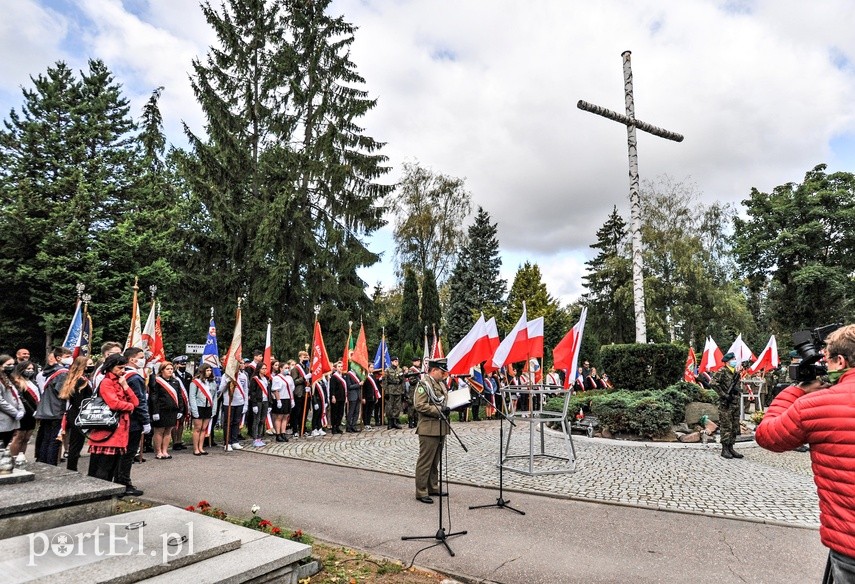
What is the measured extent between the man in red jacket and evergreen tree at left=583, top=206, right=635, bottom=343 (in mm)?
35426

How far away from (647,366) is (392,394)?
740 centimetres

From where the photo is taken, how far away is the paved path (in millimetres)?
4867

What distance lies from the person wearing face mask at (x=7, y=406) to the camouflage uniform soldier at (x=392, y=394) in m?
10.1

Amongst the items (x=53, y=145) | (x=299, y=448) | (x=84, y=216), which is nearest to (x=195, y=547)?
(x=299, y=448)

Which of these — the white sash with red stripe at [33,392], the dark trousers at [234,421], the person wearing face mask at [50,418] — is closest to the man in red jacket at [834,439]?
the person wearing face mask at [50,418]

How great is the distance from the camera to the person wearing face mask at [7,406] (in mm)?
7262

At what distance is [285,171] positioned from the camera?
81.3ft

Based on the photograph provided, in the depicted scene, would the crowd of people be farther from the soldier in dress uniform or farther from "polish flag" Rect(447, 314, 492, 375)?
"polish flag" Rect(447, 314, 492, 375)

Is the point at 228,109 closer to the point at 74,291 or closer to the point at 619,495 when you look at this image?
the point at 74,291

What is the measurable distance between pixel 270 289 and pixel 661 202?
27.8m

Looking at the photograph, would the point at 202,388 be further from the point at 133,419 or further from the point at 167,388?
the point at 133,419

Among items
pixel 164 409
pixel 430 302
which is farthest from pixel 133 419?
pixel 430 302

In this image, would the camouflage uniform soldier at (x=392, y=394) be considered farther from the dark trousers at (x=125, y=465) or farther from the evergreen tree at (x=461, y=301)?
the evergreen tree at (x=461, y=301)

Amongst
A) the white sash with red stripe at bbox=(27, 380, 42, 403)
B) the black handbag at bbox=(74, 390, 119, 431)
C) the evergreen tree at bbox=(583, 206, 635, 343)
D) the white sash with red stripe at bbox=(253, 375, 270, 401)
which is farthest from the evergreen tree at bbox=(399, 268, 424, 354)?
the black handbag at bbox=(74, 390, 119, 431)
